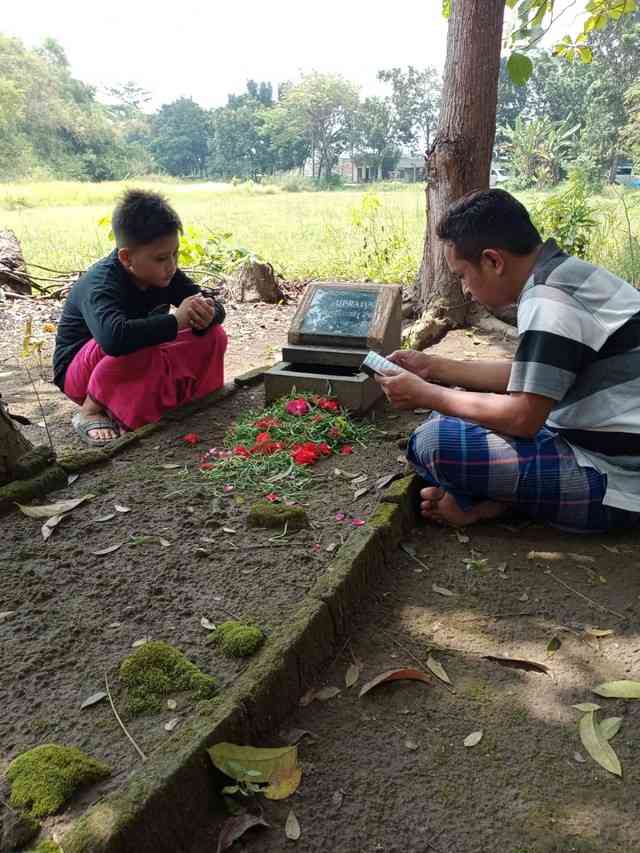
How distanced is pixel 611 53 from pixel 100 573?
35.7 meters

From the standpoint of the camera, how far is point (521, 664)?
1956 millimetres

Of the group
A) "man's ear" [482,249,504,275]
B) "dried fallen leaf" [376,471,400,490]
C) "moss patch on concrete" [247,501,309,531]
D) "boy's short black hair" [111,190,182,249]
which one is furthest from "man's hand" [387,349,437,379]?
"boy's short black hair" [111,190,182,249]

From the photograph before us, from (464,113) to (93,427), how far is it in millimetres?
3673

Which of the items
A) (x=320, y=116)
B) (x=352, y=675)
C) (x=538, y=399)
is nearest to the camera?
(x=352, y=675)

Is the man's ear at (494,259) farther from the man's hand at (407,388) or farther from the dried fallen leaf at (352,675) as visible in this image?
the dried fallen leaf at (352,675)

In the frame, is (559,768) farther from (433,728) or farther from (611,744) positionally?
(433,728)

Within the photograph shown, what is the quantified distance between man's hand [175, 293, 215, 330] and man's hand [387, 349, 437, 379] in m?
1.13

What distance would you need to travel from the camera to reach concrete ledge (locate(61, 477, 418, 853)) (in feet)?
4.18

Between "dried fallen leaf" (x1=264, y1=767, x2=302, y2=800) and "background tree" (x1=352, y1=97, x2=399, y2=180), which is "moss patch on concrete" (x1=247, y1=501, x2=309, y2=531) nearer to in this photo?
"dried fallen leaf" (x1=264, y1=767, x2=302, y2=800)

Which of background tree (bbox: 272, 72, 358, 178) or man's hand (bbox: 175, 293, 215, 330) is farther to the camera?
background tree (bbox: 272, 72, 358, 178)

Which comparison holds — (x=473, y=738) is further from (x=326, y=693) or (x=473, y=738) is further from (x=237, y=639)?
(x=237, y=639)

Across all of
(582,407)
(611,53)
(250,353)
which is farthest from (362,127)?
(582,407)

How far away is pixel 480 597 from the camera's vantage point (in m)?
2.28

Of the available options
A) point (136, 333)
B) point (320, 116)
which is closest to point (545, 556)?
point (136, 333)
